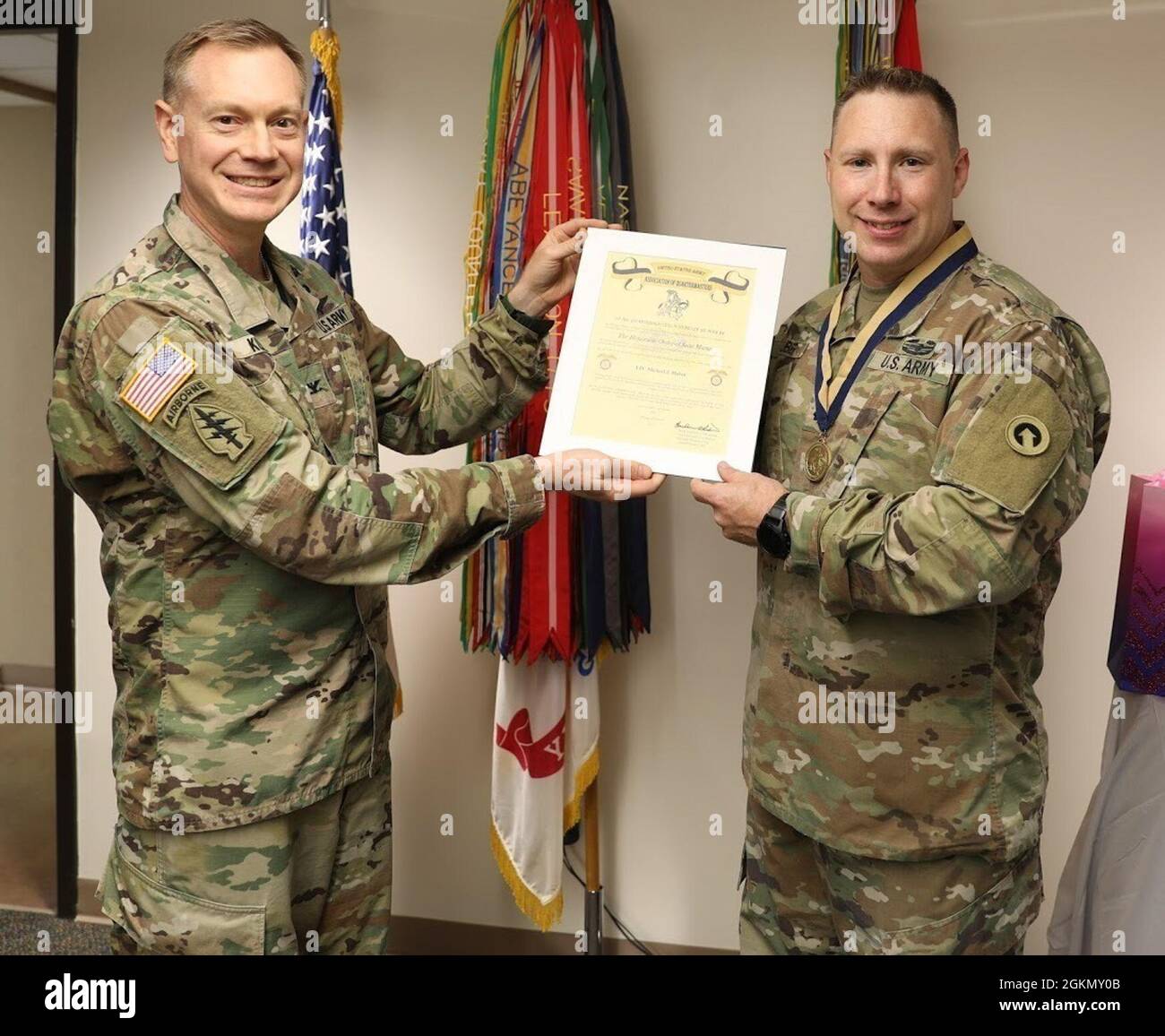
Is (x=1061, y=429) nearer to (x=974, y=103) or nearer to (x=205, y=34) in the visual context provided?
(x=974, y=103)

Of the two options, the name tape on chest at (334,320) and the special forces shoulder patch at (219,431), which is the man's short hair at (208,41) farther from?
the special forces shoulder patch at (219,431)

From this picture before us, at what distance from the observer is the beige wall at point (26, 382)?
9.96 ft

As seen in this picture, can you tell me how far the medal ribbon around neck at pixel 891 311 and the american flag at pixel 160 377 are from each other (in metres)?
1.03

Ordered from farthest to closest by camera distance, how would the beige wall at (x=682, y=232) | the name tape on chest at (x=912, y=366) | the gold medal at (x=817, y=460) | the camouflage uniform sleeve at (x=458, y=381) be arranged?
the beige wall at (x=682, y=232), the camouflage uniform sleeve at (x=458, y=381), the gold medal at (x=817, y=460), the name tape on chest at (x=912, y=366)

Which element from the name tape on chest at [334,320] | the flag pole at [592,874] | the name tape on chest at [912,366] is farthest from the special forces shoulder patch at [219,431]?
the flag pole at [592,874]

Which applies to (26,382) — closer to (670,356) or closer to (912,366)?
(670,356)

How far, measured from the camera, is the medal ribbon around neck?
1836 millimetres

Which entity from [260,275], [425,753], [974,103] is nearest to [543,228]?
[260,275]

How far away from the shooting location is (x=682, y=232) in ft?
8.99

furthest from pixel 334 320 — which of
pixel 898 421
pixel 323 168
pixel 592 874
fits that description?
pixel 592 874

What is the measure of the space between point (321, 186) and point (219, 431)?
43.2 inches

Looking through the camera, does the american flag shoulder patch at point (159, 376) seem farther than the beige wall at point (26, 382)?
No

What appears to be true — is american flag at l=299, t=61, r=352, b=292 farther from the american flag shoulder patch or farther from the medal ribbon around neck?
the medal ribbon around neck

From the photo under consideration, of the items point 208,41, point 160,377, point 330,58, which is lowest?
point 160,377
